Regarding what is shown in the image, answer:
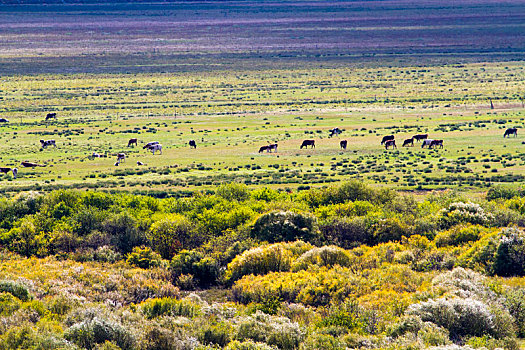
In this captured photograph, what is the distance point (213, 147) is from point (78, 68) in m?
83.6

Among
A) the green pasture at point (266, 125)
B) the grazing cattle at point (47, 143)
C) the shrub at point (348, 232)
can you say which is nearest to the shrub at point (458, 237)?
the shrub at point (348, 232)

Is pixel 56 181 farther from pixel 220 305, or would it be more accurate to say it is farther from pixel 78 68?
pixel 78 68

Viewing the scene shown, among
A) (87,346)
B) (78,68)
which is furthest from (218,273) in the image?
(78,68)

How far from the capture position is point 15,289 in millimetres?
18484

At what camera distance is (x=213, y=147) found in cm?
5791

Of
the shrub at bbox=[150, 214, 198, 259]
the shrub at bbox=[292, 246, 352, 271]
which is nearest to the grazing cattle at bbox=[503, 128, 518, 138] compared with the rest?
the shrub at bbox=[150, 214, 198, 259]

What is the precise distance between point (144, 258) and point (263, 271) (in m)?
4.64

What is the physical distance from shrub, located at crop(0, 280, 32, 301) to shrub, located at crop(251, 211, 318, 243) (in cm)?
973

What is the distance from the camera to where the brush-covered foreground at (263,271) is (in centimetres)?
1555

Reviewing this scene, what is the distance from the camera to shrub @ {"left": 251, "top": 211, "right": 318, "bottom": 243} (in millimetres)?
25688

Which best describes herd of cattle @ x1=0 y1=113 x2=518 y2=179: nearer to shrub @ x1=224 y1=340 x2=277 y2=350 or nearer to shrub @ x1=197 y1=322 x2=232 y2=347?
shrub @ x1=197 y1=322 x2=232 y2=347

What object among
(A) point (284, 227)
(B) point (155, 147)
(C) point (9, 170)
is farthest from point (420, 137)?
(A) point (284, 227)

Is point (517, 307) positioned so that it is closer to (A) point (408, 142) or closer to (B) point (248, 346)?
(B) point (248, 346)

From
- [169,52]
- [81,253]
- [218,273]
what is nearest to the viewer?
[218,273]
